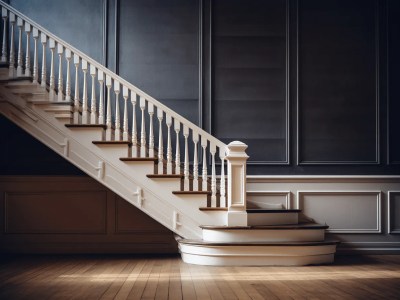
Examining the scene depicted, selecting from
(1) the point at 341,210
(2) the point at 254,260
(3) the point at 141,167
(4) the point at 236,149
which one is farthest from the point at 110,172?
(1) the point at 341,210

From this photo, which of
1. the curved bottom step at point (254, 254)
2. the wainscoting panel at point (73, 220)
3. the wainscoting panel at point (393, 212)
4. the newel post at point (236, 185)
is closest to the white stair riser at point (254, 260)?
the curved bottom step at point (254, 254)

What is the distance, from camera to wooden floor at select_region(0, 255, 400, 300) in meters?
3.68

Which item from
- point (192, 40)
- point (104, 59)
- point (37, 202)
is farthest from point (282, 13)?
point (37, 202)

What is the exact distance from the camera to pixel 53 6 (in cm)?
642

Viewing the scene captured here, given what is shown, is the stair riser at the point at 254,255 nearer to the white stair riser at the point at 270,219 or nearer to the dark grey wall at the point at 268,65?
the white stair riser at the point at 270,219

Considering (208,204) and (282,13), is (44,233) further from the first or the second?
(282,13)

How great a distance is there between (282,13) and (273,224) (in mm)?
2622

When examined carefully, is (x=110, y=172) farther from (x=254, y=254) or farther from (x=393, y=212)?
(x=393, y=212)

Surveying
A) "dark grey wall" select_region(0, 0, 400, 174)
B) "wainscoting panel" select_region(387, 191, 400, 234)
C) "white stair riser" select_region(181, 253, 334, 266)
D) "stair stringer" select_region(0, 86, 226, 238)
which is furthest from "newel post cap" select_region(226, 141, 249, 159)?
"wainscoting panel" select_region(387, 191, 400, 234)

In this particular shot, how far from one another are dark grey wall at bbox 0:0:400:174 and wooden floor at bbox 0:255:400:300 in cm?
155

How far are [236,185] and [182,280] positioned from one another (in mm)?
1257

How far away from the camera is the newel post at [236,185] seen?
516 cm

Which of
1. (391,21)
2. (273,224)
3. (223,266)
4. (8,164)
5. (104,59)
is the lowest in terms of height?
(223,266)

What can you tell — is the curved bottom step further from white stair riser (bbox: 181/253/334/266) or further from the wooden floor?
the wooden floor
